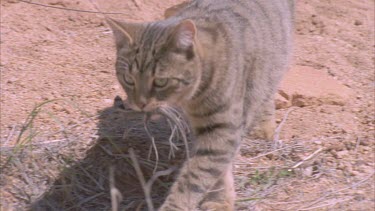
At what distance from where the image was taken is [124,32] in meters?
3.21

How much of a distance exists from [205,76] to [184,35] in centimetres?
30

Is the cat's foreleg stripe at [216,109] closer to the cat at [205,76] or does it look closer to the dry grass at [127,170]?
the cat at [205,76]

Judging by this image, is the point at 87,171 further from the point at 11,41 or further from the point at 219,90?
the point at 11,41

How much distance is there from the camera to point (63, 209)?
3496 millimetres

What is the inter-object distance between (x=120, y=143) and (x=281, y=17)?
1273mm

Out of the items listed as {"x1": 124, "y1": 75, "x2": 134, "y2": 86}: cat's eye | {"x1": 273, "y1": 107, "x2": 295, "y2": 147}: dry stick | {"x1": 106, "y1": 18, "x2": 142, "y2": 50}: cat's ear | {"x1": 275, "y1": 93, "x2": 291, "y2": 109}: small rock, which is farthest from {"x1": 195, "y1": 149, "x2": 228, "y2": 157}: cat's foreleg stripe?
{"x1": 275, "y1": 93, "x2": 291, "y2": 109}: small rock

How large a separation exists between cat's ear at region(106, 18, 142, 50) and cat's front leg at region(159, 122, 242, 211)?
579 mm

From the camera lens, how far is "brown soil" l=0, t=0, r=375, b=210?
3611mm

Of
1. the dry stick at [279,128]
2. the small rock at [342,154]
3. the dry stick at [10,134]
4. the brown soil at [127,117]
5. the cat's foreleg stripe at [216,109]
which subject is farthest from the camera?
the dry stick at [279,128]

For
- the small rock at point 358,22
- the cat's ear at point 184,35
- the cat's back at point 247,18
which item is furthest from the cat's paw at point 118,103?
the small rock at point 358,22

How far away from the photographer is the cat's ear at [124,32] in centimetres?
320

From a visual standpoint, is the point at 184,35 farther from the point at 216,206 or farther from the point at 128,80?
the point at 216,206

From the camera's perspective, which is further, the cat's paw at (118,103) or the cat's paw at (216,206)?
the cat's paw at (118,103)

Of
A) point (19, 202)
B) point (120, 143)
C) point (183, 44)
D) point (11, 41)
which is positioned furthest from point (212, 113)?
point (11, 41)
